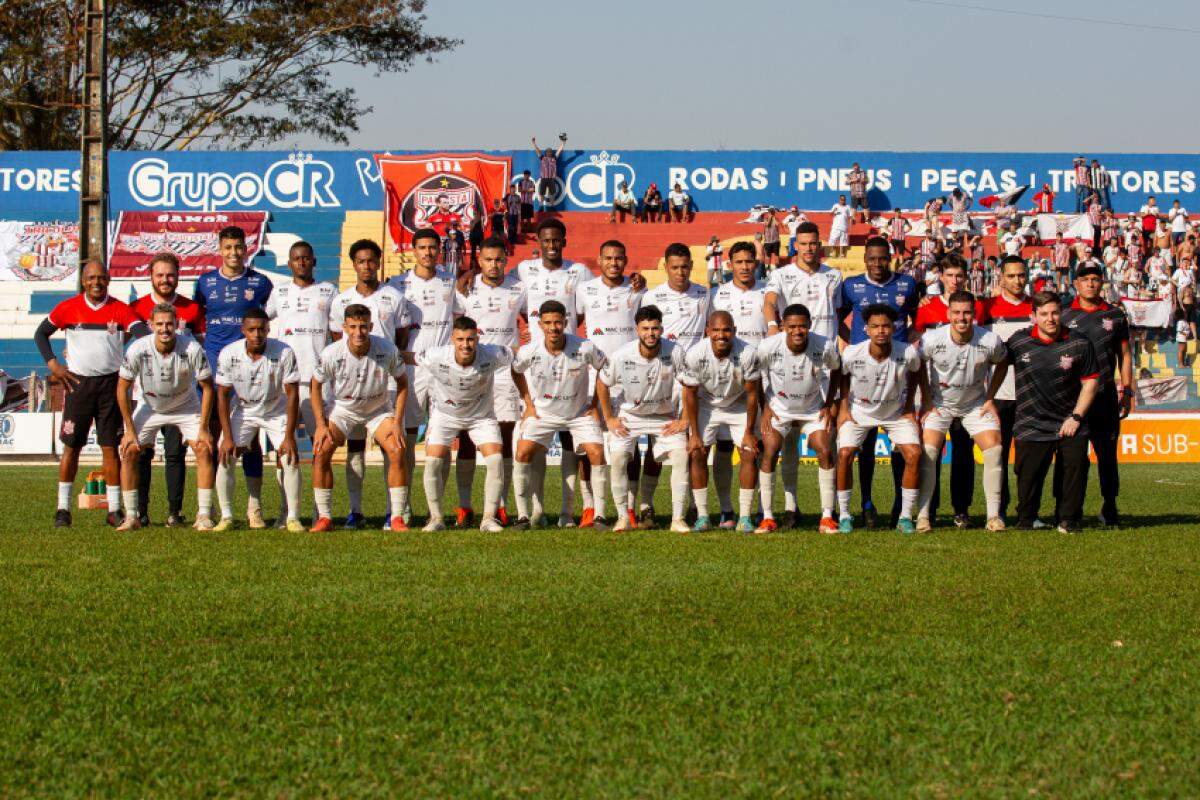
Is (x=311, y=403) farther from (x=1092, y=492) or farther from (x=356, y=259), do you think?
(x=1092, y=492)

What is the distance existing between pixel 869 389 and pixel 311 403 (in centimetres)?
434

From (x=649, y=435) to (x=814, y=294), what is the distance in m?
1.90

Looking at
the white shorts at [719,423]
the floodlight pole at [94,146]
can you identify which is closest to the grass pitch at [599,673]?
the white shorts at [719,423]

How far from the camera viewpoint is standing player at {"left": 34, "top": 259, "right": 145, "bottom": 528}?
11.5 m

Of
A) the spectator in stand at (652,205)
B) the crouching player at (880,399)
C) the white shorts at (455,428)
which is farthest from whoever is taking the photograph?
the spectator in stand at (652,205)

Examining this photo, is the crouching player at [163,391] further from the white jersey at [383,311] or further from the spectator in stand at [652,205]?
the spectator in stand at [652,205]

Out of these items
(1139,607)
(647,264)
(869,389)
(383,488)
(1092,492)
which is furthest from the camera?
(647,264)

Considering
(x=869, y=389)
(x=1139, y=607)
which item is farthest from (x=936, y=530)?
(x=1139, y=607)

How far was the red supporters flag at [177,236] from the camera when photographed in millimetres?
35812

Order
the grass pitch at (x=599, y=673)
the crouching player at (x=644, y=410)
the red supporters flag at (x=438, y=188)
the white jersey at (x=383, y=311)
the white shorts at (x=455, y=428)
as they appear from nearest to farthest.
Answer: the grass pitch at (x=599, y=673) < the crouching player at (x=644, y=410) < the white shorts at (x=455, y=428) < the white jersey at (x=383, y=311) < the red supporters flag at (x=438, y=188)

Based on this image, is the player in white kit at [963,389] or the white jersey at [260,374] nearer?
the player in white kit at [963,389]

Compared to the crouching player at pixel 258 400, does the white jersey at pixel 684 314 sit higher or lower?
higher

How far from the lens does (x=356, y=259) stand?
11.5 meters

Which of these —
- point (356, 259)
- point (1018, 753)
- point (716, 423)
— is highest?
point (356, 259)
